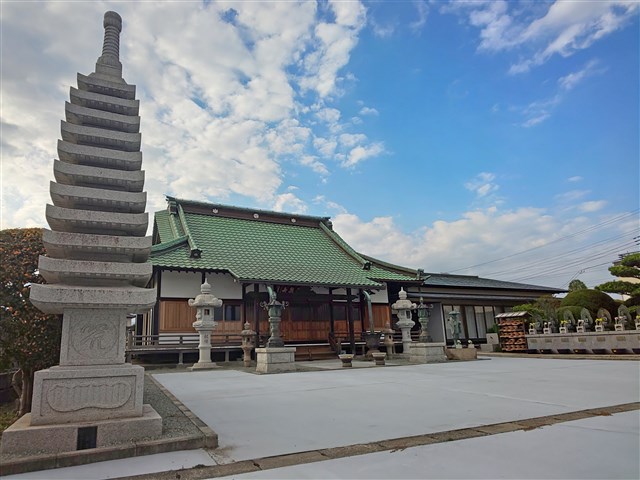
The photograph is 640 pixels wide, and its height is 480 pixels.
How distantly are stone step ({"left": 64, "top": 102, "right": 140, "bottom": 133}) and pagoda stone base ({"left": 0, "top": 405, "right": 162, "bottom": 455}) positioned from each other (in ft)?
14.7

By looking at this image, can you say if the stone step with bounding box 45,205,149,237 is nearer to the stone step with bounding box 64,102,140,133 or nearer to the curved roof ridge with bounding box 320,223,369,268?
the stone step with bounding box 64,102,140,133

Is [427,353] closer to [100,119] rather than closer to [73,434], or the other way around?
[73,434]

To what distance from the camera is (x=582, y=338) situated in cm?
1764

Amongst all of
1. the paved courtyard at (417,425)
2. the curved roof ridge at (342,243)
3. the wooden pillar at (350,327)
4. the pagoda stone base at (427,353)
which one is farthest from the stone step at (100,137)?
the curved roof ridge at (342,243)

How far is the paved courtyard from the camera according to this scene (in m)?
3.76

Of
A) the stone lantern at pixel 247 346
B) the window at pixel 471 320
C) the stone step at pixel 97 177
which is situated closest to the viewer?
the stone step at pixel 97 177

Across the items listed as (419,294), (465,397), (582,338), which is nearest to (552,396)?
(465,397)

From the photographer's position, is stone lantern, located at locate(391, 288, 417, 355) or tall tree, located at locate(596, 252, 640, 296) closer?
stone lantern, located at locate(391, 288, 417, 355)

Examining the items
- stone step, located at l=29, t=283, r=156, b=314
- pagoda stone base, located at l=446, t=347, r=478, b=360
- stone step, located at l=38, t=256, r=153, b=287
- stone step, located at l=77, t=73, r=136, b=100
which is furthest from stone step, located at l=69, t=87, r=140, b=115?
pagoda stone base, located at l=446, t=347, r=478, b=360

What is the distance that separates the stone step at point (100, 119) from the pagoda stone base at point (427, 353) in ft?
43.1

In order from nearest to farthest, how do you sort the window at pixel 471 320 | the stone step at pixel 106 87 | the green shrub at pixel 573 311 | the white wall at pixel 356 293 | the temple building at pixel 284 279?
Answer: the stone step at pixel 106 87 → the temple building at pixel 284 279 → the green shrub at pixel 573 311 → the white wall at pixel 356 293 → the window at pixel 471 320

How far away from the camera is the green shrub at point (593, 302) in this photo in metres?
21.1

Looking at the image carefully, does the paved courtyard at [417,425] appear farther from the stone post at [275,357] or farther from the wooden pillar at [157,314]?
the wooden pillar at [157,314]

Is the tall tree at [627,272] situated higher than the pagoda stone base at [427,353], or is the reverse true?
the tall tree at [627,272]
